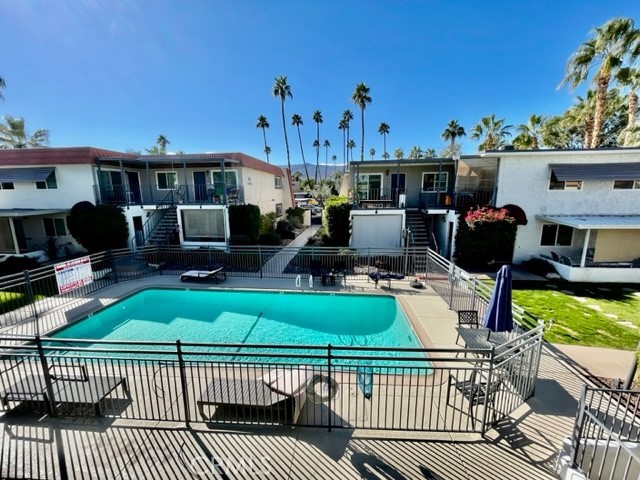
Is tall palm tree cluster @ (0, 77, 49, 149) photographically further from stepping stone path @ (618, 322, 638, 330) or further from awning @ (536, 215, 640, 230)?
stepping stone path @ (618, 322, 638, 330)

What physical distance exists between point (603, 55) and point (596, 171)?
324 inches

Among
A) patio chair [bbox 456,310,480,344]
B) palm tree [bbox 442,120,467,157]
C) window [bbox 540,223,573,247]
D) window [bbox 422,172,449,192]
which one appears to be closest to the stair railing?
window [bbox 422,172,449,192]

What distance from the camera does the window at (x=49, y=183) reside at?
1749 cm

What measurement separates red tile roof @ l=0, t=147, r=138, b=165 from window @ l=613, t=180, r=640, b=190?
3009 centimetres

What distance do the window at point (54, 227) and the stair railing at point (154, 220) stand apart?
16.2ft

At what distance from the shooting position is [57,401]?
4.48m

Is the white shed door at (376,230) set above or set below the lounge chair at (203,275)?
above

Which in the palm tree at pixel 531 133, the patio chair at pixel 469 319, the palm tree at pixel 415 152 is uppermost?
the palm tree at pixel 415 152

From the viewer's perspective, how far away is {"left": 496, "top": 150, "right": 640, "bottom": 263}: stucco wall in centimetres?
1481

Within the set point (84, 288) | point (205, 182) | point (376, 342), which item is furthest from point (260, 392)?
point (205, 182)

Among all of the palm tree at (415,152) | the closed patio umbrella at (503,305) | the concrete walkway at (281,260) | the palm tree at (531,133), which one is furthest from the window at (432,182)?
the palm tree at (415,152)

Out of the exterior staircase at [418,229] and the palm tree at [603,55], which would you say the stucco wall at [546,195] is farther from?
the palm tree at [603,55]

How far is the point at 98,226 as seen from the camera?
16391 millimetres

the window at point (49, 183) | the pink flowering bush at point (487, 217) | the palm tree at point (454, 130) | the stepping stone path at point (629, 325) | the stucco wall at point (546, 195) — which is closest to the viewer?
the stepping stone path at point (629, 325)
